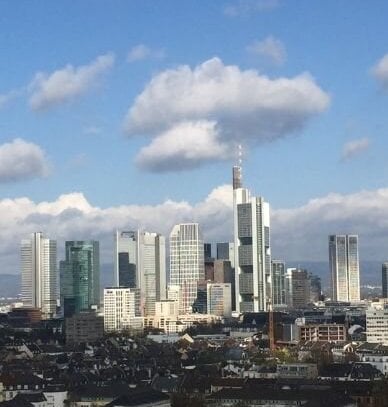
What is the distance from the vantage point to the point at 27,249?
138 meters

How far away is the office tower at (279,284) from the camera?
134500mm

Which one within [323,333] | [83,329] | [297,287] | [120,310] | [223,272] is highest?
[223,272]

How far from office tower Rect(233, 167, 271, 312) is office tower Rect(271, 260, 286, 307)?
13.8 meters

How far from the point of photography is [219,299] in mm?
118000

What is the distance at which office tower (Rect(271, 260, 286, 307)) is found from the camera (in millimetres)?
134500

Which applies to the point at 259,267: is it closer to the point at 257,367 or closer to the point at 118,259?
the point at 118,259

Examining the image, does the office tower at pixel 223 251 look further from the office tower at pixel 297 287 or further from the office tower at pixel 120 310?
the office tower at pixel 120 310

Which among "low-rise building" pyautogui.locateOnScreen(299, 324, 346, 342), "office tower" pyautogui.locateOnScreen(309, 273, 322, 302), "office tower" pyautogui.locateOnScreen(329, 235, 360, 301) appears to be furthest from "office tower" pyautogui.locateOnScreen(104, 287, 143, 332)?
"office tower" pyautogui.locateOnScreen(329, 235, 360, 301)

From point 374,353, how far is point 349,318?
41.8 meters

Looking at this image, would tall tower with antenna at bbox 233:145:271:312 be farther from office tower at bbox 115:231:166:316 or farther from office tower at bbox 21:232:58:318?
office tower at bbox 21:232:58:318

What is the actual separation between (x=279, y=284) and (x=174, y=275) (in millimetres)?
15862

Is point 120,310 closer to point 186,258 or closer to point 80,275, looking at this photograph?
point 80,275

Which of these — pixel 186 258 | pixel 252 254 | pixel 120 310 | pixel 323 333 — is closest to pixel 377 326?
pixel 323 333

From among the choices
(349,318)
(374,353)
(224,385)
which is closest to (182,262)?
(349,318)
